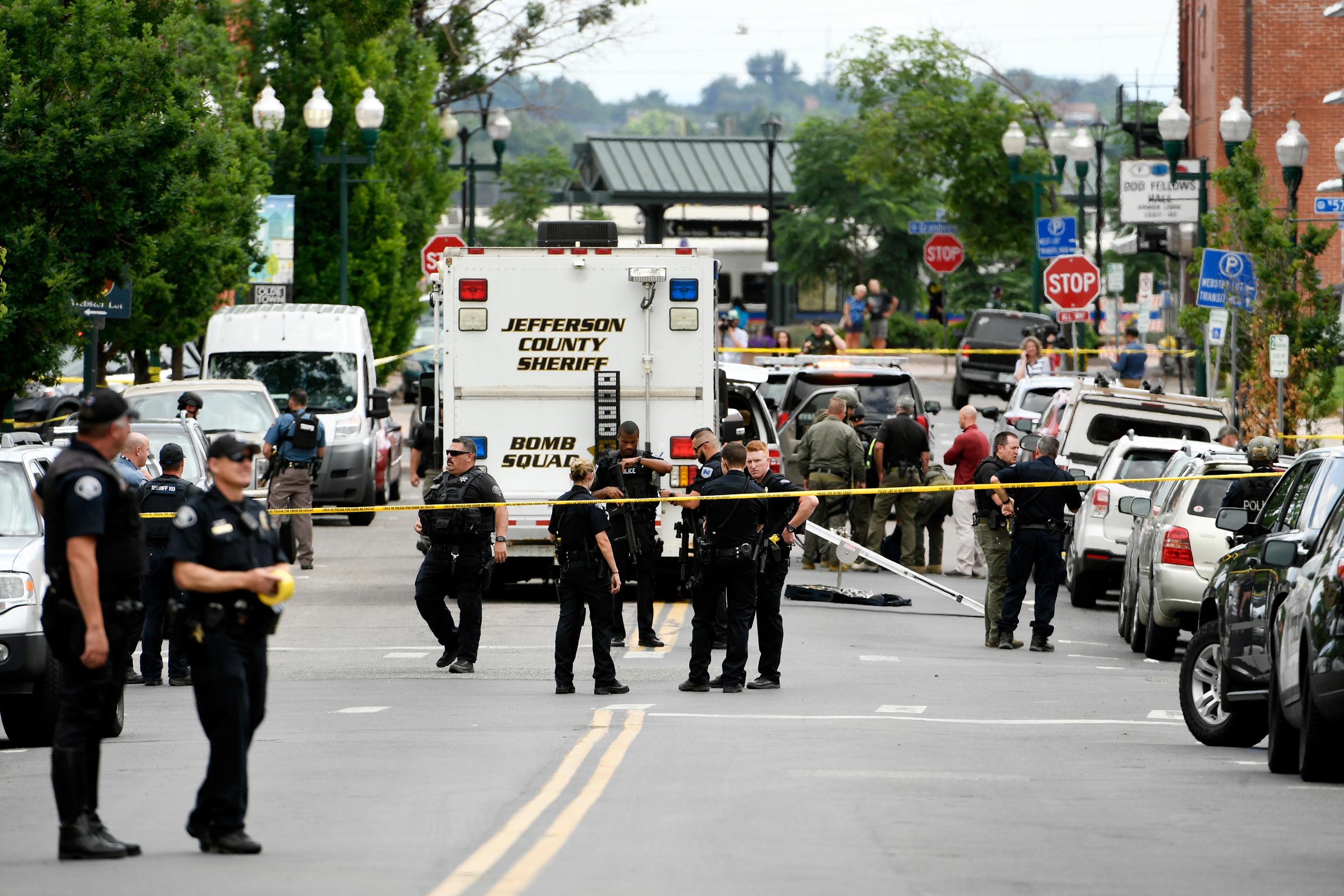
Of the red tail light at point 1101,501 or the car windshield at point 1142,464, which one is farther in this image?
the car windshield at point 1142,464

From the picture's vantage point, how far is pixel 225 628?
28.1 feet

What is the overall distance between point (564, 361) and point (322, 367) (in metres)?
9.08

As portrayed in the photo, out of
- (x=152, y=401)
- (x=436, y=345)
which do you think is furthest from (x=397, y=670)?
(x=152, y=401)

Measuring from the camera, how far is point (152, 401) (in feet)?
85.8

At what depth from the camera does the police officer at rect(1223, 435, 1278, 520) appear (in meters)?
17.5

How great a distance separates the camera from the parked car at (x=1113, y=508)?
837 inches

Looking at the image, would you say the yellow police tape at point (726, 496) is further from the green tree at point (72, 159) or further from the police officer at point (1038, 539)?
the green tree at point (72, 159)

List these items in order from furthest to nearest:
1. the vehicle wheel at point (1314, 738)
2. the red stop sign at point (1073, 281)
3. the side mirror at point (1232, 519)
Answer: the red stop sign at point (1073, 281) → the side mirror at point (1232, 519) → the vehicle wheel at point (1314, 738)

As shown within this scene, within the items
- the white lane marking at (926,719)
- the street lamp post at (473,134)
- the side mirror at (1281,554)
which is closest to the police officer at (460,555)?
the white lane marking at (926,719)

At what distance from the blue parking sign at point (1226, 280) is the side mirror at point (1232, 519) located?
46.9 feet

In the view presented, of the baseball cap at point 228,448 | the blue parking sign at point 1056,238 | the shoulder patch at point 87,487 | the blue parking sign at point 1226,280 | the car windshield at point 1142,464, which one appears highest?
the blue parking sign at point 1056,238

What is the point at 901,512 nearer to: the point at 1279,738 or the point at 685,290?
the point at 685,290

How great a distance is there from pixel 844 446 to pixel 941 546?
5.51 ft

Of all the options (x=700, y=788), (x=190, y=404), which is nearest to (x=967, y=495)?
(x=190, y=404)
